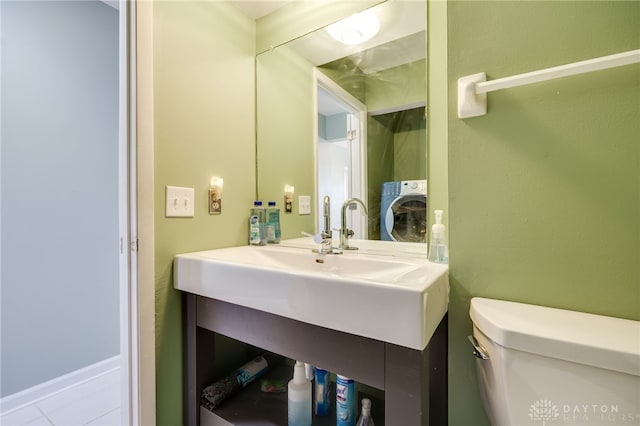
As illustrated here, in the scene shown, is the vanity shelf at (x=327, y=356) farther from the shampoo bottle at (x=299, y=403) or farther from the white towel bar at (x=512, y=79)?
the white towel bar at (x=512, y=79)

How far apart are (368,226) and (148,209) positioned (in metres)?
0.81

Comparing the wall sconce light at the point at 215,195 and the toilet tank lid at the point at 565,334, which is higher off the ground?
the wall sconce light at the point at 215,195

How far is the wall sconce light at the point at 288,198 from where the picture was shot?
1.37m

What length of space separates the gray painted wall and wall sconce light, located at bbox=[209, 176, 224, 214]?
41.7 inches

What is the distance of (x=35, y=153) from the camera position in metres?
1.45

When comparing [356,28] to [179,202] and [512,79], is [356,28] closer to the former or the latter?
[512,79]

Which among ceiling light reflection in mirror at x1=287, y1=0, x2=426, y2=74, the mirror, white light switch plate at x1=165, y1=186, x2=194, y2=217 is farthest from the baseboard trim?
ceiling light reflection in mirror at x1=287, y1=0, x2=426, y2=74

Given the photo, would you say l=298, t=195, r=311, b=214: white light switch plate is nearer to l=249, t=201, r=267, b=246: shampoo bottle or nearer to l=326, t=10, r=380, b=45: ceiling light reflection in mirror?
l=249, t=201, r=267, b=246: shampoo bottle

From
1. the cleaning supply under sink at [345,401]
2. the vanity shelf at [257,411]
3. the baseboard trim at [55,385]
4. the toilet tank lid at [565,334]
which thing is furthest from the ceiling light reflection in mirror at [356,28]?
the baseboard trim at [55,385]

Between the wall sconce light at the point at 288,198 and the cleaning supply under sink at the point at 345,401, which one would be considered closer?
the cleaning supply under sink at the point at 345,401

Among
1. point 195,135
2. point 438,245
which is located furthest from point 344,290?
point 195,135

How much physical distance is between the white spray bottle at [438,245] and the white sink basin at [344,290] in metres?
0.04

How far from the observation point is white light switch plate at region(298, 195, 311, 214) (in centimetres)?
132

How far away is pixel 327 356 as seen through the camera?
705mm
